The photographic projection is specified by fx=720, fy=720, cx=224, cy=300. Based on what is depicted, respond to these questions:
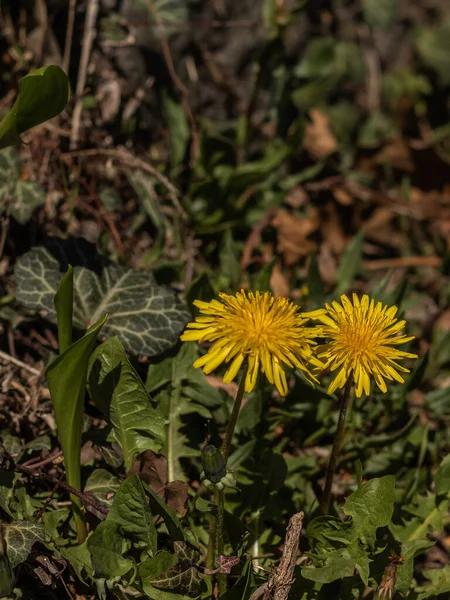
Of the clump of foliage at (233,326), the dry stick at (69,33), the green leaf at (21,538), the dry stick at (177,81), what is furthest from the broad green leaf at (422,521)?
the dry stick at (69,33)

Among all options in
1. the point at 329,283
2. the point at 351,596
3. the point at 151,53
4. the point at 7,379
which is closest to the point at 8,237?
the point at 7,379

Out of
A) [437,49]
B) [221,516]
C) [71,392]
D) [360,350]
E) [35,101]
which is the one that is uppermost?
[437,49]

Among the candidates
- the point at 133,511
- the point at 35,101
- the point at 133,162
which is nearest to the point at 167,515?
the point at 133,511

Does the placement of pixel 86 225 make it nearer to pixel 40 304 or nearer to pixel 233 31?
pixel 40 304

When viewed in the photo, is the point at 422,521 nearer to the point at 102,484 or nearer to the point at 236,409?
the point at 236,409

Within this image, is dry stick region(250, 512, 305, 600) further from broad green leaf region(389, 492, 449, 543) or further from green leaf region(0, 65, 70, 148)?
green leaf region(0, 65, 70, 148)
